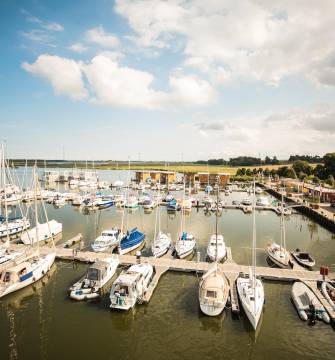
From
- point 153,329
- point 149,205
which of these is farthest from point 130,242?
point 149,205

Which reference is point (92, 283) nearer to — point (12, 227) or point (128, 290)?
point (128, 290)

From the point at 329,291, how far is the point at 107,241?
24276 millimetres

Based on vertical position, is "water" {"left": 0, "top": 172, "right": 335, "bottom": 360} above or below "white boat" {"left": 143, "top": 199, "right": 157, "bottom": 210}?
below

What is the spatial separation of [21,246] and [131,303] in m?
20.7

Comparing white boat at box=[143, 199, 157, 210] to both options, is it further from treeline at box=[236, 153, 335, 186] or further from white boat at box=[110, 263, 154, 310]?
treeline at box=[236, 153, 335, 186]

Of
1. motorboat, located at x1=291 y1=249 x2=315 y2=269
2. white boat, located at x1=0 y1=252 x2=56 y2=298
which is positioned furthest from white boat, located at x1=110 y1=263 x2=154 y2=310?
motorboat, located at x1=291 y1=249 x2=315 y2=269

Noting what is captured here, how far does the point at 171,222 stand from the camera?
55.8 meters

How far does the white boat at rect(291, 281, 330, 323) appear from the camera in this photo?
21.6 m

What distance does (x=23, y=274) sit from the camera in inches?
1033

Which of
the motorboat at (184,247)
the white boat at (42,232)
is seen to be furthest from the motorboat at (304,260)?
the white boat at (42,232)

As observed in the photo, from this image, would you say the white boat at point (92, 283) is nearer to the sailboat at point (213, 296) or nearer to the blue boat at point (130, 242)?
the blue boat at point (130, 242)

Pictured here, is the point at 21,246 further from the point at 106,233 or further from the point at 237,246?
the point at 237,246

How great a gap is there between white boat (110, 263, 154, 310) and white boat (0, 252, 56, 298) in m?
9.16

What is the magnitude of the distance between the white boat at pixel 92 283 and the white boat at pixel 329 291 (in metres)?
18.7
